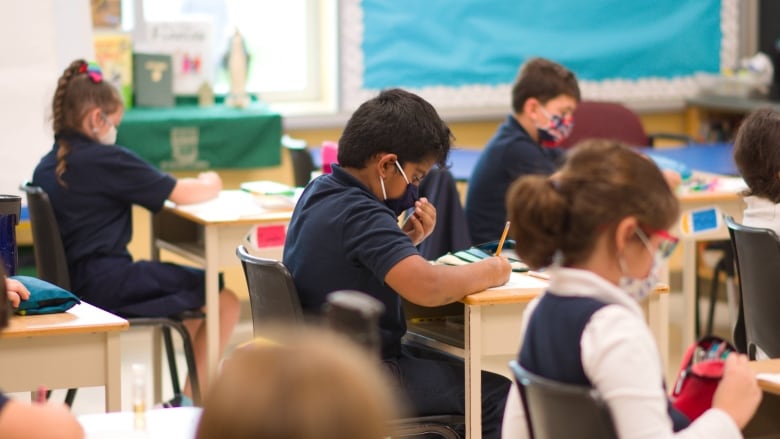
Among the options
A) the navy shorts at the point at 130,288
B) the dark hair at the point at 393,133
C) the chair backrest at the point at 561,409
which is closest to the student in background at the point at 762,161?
the dark hair at the point at 393,133

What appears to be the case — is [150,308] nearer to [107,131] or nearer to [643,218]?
[107,131]

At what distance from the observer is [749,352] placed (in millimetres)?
3094

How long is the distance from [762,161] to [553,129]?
1.27 meters

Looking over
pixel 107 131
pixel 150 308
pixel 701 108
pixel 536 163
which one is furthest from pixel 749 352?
pixel 701 108

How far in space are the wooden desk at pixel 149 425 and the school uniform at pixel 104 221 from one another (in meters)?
1.77

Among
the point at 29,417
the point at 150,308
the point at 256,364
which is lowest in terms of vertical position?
the point at 150,308

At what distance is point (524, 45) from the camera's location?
20.3ft

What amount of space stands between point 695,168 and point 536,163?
3.94 ft

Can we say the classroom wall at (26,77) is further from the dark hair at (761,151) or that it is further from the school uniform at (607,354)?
the school uniform at (607,354)

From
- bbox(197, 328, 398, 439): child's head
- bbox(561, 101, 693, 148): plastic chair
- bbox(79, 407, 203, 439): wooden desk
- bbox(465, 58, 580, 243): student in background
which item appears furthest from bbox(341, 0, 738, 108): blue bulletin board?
bbox(197, 328, 398, 439): child's head

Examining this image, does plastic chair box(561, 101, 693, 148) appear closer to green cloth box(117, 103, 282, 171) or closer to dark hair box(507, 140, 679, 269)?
green cloth box(117, 103, 282, 171)

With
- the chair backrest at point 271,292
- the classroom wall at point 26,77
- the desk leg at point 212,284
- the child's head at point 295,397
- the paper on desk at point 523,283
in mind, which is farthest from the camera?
the classroom wall at point 26,77

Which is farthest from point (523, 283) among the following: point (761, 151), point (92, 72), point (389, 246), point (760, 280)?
point (92, 72)

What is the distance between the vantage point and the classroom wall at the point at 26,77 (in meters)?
4.73
